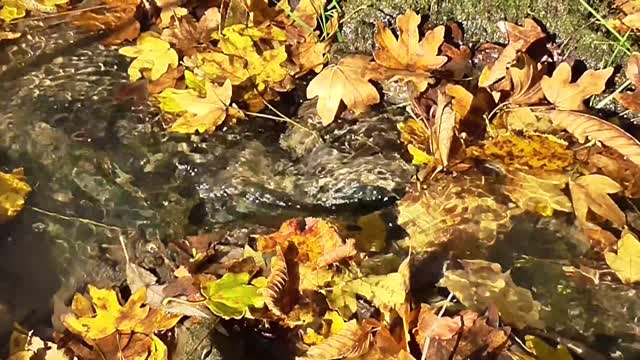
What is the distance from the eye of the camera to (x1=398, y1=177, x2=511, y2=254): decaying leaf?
2645 millimetres

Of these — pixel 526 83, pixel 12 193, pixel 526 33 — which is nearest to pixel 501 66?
pixel 526 83

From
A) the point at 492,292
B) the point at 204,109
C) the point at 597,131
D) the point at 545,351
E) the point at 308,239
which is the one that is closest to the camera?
the point at 545,351

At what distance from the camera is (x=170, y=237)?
9.04ft

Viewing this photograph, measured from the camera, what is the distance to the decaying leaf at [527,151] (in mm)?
2836

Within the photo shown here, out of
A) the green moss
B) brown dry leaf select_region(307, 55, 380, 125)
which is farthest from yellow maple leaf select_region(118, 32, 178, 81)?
the green moss

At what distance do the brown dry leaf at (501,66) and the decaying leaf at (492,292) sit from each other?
2.44ft

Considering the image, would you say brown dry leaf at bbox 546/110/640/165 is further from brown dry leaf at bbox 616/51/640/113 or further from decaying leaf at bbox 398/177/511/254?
decaying leaf at bbox 398/177/511/254

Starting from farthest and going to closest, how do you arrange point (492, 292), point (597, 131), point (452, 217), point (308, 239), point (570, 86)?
1. point (570, 86)
2. point (597, 131)
3. point (452, 217)
4. point (308, 239)
5. point (492, 292)

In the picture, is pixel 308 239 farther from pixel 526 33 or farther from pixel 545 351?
pixel 526 33

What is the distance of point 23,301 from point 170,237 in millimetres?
465

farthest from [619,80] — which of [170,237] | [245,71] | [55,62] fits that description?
[55,62]

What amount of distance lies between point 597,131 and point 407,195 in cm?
64

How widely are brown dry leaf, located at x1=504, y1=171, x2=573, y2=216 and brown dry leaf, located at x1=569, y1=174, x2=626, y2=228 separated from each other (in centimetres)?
4

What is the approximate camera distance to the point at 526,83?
2979 mm
